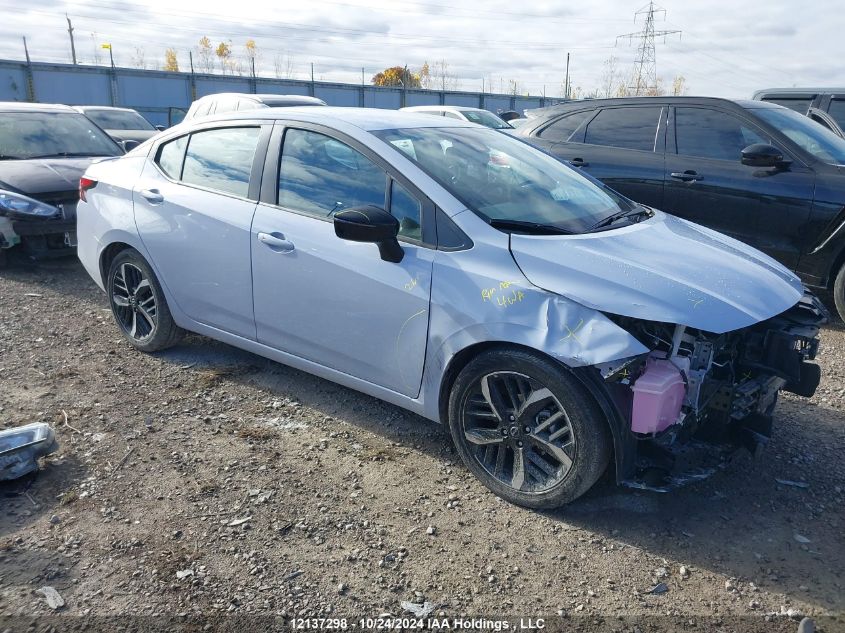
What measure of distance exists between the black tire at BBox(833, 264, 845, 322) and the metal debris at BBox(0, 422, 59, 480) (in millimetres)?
5610

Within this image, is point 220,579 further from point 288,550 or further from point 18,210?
point 18,210

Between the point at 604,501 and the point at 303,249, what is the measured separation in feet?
6.47

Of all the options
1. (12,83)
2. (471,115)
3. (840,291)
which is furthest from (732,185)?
(12,83)

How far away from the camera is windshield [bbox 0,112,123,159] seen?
7.64 metres

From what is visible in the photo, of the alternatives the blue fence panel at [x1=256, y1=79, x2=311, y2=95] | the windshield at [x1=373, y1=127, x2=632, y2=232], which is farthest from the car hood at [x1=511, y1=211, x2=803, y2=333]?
the blue fence panel at [x1=256, y1=79, x2=311, y2=95]

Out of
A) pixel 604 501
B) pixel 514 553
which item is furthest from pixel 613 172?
pixel 514 553

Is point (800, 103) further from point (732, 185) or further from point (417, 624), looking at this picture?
point (417, 624)

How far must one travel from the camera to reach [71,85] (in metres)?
27.9

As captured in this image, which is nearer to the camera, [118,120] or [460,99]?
[118,120]

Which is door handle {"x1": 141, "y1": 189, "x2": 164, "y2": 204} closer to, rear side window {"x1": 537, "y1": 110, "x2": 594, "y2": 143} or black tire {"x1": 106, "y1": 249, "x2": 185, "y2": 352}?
black tire {"x1": 106, "y1": 249, "x2": 185, "y2": 352}

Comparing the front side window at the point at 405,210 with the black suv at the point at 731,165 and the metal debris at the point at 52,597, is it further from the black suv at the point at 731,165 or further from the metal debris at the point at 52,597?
the black suv at the point at 731,165

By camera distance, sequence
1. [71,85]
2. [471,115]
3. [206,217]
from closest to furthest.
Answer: [206,217] → [471,115] → [71,85]

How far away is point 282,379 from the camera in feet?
14.9

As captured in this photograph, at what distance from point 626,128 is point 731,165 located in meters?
1.12
